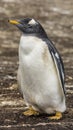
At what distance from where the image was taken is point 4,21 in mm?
10109

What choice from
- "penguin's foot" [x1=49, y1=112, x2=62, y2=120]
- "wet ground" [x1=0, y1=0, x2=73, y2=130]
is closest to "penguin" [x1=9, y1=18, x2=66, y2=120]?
"penguin's foot" [x1=49, y1=112, x2=62, y2=120]

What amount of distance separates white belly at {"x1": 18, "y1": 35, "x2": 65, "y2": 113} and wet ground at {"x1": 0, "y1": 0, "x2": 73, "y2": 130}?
0.16m

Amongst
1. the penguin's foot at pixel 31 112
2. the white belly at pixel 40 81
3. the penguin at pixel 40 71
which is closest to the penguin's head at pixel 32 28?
the penguin at pixel 40 71

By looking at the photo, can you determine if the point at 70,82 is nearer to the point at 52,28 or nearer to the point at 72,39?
the point at 72,39

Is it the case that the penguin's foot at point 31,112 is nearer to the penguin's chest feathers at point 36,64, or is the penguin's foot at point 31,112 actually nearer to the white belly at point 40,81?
the white belly at point 40,81

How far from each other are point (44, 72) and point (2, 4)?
6.86 m

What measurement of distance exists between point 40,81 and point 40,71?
83mm

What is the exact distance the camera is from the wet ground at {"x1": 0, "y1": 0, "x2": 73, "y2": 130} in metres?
4.41

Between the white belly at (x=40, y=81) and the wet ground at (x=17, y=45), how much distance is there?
16 centimetres

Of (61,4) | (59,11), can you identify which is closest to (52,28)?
(59,11)

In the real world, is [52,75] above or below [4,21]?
above

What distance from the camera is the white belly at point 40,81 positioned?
421 cm

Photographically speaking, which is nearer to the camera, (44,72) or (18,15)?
(44,72)

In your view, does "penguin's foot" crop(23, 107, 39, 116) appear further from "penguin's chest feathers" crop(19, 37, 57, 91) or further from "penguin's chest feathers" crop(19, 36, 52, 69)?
"penguin's chest feathers" crop(19, 36, 52, 69)
